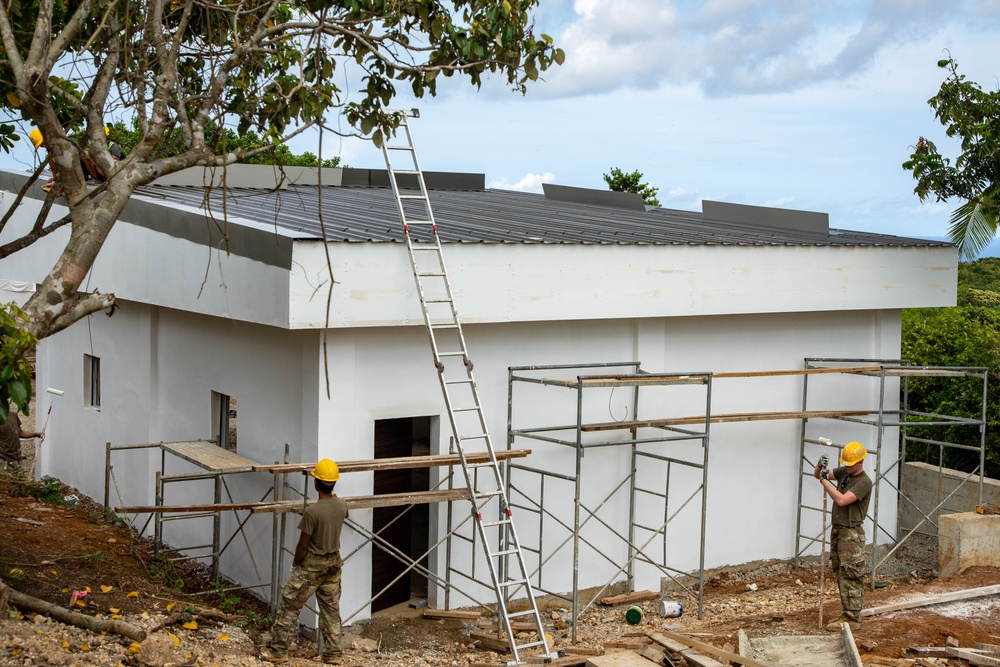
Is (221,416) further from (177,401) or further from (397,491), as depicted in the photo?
(397,491)

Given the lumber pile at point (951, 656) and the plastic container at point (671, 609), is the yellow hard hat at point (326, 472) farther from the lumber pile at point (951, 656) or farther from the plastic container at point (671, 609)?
the lumber pile at point (951, 656)

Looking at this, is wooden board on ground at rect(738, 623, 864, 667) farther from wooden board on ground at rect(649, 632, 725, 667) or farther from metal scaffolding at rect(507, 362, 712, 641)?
metal scaffolding at rect(507, 362, 712, 641)

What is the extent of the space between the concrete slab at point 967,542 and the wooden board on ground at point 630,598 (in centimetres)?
409

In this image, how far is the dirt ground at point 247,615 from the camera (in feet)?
30.1

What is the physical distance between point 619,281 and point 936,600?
5197mm

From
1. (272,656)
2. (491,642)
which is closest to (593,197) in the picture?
(491,642)

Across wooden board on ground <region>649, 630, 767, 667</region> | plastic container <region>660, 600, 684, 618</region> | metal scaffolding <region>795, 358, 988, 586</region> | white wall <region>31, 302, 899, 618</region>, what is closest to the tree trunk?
white wall <region>31, 302, 899, 618</region>

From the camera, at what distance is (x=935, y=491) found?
16.4 m

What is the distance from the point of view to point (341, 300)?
422 inches

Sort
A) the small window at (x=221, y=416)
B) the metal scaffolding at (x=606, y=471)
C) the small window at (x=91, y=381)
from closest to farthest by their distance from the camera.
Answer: the metal scaffolding at (x=606, y=471)
the small window at (x=221, y=416)
the small window at (x=91, y=381)

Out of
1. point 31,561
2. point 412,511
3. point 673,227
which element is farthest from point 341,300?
point 673,227

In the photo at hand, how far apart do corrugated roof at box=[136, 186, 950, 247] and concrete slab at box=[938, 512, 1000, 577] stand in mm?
3942

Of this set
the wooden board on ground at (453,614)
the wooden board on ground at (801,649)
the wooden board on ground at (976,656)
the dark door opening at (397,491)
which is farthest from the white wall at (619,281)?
the wooden board on ground at (976,656)

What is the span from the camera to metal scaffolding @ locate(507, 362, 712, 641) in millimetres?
12062
